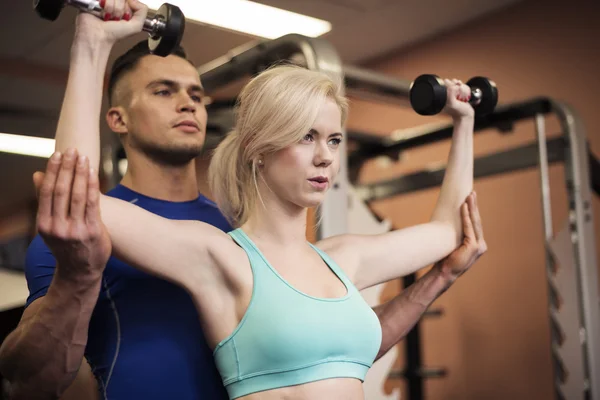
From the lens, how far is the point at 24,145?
20.1 ft

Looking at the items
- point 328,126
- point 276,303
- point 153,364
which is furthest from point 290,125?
point 153,364

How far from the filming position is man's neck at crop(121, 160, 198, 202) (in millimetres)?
1534

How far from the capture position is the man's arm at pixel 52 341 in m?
1.08

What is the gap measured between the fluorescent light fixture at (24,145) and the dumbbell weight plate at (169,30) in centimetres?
494

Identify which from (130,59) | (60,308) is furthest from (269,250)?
(130,59)

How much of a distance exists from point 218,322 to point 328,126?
0.43 metres

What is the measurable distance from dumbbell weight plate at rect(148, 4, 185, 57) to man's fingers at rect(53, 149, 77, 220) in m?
0.33

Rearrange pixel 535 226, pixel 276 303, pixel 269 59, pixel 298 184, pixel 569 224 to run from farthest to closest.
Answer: pixel 535 226 < pixel 569 224 < pixel 269 59 < pixel 298 184 < pixel 276 303

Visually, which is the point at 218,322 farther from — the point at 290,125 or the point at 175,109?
the point at 175,109

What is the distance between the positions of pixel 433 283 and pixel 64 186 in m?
0.98

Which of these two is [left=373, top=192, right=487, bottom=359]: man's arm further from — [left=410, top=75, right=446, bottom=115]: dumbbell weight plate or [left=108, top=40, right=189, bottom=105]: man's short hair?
[left=108, top=40, right=189, bottom=105]: man's short hair

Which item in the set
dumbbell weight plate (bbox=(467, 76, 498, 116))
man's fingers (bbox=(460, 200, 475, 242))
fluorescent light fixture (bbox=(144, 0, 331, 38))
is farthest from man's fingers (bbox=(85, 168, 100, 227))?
fluorescent light fixture (bbox=(144, 0, 331, 38))

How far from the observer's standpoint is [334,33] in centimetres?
443

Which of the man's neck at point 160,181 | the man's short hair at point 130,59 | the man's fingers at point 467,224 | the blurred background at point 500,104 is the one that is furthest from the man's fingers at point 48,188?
the blurred background at point 500,104
